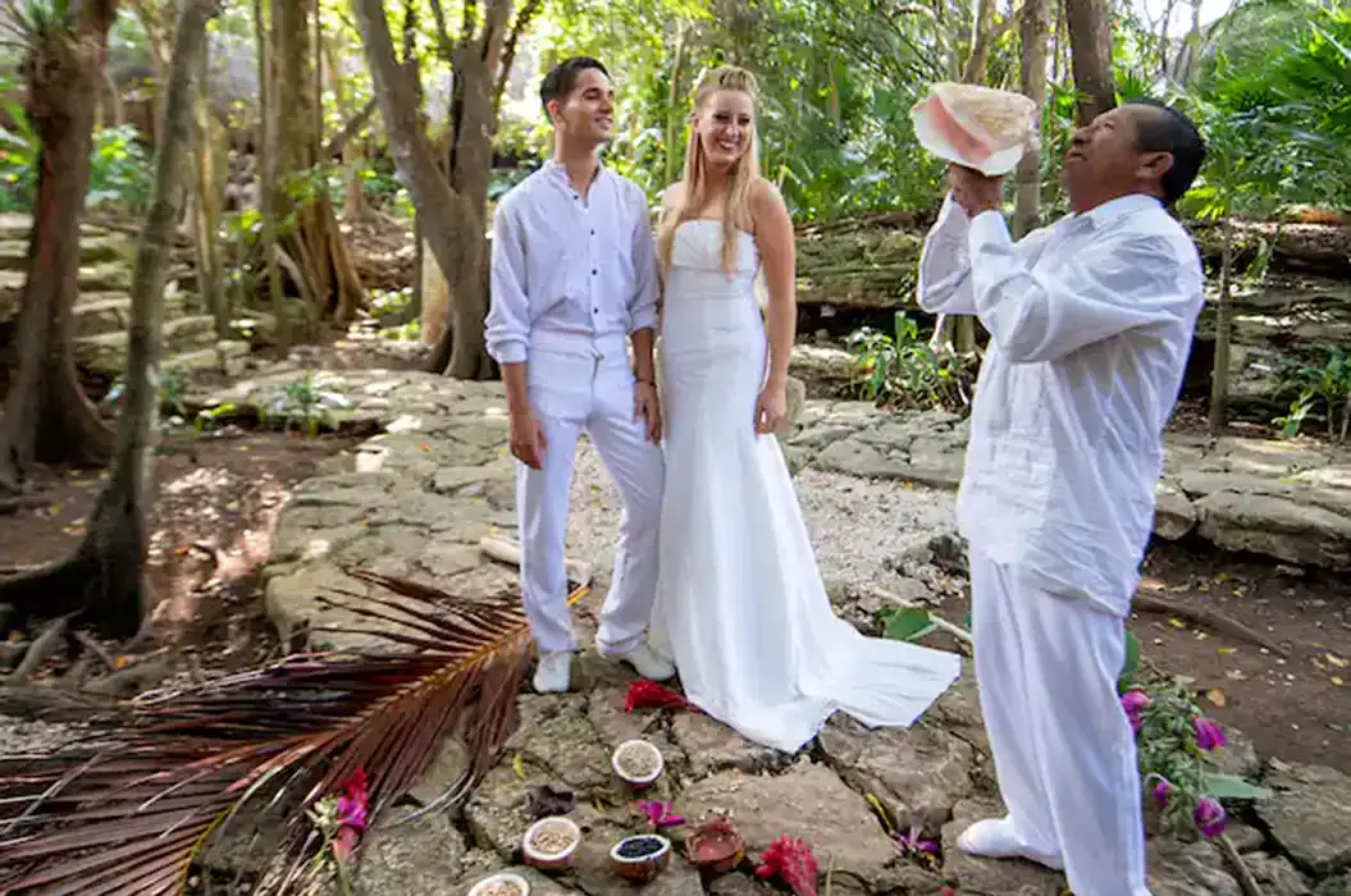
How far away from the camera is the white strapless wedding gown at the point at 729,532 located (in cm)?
267

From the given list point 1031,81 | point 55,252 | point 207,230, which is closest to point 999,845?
point 1031,81

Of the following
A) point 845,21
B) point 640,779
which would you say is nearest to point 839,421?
point 845,21

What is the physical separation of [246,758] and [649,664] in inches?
44.9

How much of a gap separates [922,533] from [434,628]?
2.33 metres

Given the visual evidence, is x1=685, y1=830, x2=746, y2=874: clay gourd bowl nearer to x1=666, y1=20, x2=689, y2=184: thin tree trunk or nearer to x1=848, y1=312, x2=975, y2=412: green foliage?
x1=848, y1=312, x2=975, y2=412: green foliage

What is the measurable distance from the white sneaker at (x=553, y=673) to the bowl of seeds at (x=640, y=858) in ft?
2.40

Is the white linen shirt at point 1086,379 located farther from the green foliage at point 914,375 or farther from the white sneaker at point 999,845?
the green foliage at point 914,375

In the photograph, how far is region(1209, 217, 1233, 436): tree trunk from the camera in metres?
5.77

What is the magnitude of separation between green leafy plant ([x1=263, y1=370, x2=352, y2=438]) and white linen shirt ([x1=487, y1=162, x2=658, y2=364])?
4.17 metres

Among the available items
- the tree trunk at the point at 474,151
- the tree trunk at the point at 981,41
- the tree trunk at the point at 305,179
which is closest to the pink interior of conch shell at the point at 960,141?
Answer: the tree trunk at the point at 981,41

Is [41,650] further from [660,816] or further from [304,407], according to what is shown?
[304,407]

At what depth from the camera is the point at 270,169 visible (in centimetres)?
910

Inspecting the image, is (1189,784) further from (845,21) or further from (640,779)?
(845,21)

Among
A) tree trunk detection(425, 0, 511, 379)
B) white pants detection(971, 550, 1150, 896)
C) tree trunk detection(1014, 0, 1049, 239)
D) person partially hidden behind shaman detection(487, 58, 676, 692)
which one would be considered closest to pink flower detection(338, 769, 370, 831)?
person partially hidden behind shaman detection(487, 58, 676, 692)
